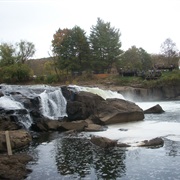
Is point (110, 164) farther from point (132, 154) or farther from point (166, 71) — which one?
point (166, 71)

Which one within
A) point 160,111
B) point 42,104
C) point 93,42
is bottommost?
point 160,111

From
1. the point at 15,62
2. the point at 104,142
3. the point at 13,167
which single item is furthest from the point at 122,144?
the point at 15,62

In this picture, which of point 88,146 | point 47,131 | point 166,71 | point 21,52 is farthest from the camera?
point 21,52

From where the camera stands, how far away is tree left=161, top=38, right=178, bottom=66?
83938 mm

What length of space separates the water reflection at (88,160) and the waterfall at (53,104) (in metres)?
10.8

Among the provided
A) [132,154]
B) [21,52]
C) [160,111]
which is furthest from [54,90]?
[21,52]

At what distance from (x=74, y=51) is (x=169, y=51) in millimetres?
32618

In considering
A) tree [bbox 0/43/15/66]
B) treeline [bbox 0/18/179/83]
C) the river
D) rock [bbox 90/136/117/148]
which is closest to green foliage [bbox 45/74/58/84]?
treeline [bbox 0/18/179/83]

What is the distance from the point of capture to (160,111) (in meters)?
35.5

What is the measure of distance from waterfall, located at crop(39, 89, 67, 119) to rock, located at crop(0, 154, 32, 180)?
1447 cm

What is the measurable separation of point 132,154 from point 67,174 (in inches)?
167

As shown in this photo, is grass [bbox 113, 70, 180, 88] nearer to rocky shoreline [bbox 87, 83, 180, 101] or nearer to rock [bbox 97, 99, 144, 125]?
rocky shoreline [bbox 87, 83, 180, 101]

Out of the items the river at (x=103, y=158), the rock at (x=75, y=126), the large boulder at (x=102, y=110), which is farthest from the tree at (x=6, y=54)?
the river at (x=103, y=158)

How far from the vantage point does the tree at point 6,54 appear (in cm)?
6988
